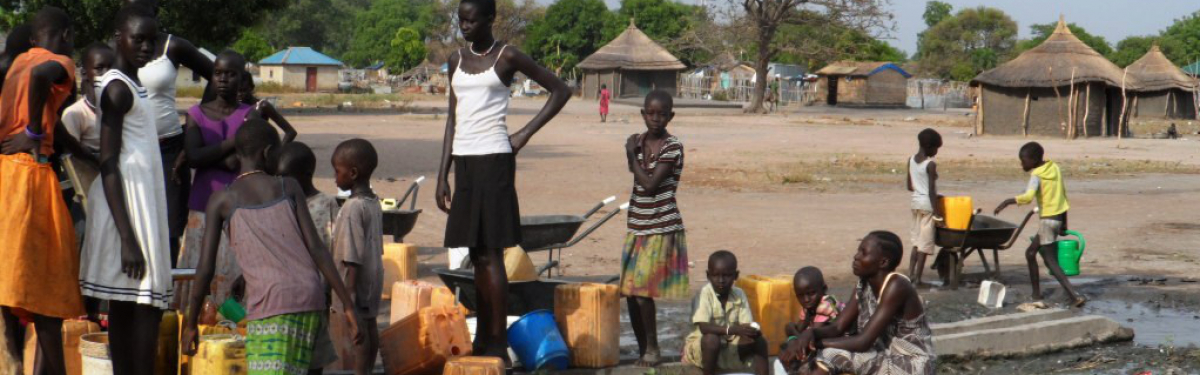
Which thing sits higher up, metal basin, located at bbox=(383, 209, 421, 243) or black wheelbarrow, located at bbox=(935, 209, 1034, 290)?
metal basin, located at bbox=(383, 209, 421, 243)

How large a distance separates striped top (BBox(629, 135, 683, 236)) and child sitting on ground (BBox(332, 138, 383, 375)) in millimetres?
1313

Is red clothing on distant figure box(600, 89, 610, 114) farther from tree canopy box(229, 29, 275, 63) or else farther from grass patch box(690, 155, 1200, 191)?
tree canopy box(229, 29, 275, 63)

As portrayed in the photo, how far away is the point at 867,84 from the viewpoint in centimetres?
6209

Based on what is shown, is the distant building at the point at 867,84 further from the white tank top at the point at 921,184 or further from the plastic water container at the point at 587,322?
the plastic water container at the point at 587,322

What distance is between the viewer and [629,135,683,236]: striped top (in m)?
6.31

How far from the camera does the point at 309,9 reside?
10675cm

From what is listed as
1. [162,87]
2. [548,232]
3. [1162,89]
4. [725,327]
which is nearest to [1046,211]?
[548,232]

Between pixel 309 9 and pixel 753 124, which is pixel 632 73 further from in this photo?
pixel 309 9

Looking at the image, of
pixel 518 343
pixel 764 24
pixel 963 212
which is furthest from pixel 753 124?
pixel 518 343

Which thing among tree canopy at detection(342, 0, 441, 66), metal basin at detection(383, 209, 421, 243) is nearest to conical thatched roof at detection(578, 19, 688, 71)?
tree canopy at detection(342, 0, 441, 66)

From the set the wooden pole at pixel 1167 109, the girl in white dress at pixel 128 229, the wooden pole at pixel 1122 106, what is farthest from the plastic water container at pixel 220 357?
the wooden pole at pixel 1167 109

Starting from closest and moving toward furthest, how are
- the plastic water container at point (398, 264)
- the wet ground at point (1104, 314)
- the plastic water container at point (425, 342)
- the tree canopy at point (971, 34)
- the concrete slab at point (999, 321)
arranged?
the plastic water container at point (425, 342)
the wet ground at point (1104, 314)
the concrete slab at point (999, 321)
the plastic water container at point (398, 264)
the tree canopy at point (971, 34)

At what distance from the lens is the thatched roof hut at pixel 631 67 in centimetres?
5953

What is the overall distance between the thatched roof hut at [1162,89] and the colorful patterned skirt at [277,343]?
43.1 meters
